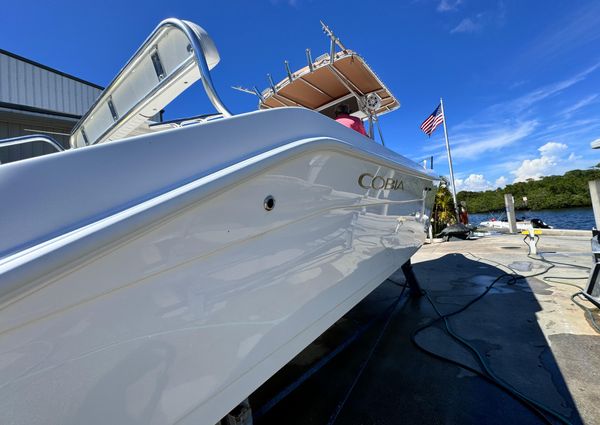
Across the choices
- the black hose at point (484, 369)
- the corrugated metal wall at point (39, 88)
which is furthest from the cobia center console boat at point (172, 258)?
the corrugated metal wall at point (39, 88)

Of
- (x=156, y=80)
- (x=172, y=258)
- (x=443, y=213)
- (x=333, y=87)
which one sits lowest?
(x=172, y=258)

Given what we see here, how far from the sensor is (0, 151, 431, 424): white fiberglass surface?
2.00ft

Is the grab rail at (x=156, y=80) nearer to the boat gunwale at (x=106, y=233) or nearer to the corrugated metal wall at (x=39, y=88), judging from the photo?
the boat gunwale at (x=106, y=233)

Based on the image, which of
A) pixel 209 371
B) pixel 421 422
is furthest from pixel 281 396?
pixel 209 371

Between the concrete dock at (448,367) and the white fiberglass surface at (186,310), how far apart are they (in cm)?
82

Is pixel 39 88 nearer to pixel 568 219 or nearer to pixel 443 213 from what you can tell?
pixel 443 213

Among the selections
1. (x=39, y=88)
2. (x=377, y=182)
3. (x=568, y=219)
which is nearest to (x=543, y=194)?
(x=568, y=219)

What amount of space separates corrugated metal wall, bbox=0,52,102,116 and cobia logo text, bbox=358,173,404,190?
18.9ft

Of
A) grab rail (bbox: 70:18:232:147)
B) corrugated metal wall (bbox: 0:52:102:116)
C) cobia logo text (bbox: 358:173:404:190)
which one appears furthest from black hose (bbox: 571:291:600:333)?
corrugated metal wall (bbox: 0:52:102:116)

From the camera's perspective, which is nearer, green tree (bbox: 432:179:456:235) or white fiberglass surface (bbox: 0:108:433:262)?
white fiberglass surface (bbox: 0:108:433:262)

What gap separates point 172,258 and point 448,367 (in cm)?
217

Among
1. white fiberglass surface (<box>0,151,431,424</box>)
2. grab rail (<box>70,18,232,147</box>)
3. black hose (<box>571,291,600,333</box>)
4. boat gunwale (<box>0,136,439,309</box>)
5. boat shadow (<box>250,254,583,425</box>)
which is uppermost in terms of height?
grab rail (<box>70,18,232,147</box>)

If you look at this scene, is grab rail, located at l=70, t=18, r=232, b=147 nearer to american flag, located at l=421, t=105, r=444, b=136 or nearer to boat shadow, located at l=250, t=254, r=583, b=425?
boat shadow, located at l=250, t=254, r=583, b=425

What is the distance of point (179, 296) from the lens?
80cm
